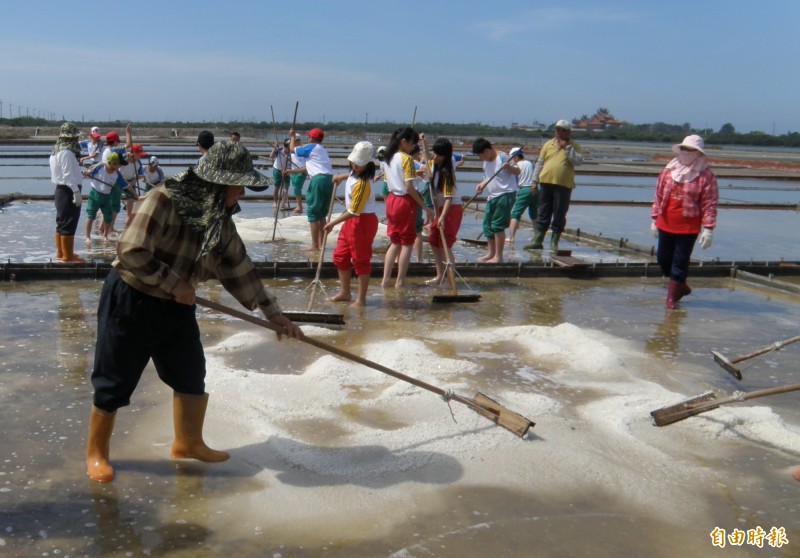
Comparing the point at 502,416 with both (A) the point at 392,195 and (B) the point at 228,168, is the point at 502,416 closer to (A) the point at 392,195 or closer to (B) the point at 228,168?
(B) the point at 228,168

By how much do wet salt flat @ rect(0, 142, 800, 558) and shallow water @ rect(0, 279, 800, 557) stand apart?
12mm

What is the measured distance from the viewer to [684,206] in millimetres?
7133


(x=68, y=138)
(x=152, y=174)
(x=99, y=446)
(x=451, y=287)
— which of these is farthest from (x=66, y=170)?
(x=99, y=446)

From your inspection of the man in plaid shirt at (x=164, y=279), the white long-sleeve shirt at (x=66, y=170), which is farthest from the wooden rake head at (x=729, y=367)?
the white long-sleeve shirt at (x=66, y=170)

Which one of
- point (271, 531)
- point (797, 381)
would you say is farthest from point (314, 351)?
point (797, 381)

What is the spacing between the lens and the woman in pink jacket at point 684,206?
7062 millimetres

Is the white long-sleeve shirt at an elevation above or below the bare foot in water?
above

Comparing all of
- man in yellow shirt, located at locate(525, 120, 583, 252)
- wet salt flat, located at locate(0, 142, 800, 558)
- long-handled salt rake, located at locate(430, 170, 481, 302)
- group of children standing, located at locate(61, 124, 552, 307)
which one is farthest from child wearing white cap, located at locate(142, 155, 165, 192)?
man in yellow shirt, located at locate(525, 120, 583, 252)

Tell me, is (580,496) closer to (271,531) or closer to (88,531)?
(271,531)

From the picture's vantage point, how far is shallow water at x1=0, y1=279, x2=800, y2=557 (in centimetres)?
326

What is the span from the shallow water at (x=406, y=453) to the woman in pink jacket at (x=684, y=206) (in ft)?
3.41

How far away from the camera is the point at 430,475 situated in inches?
149

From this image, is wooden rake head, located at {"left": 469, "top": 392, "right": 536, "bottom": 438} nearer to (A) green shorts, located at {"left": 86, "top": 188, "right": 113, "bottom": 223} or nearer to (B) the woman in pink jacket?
(B) the woman in pink jacket

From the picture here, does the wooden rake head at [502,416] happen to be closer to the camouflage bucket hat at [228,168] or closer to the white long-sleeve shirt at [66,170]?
the camouflage bucket hat at [228,168]
